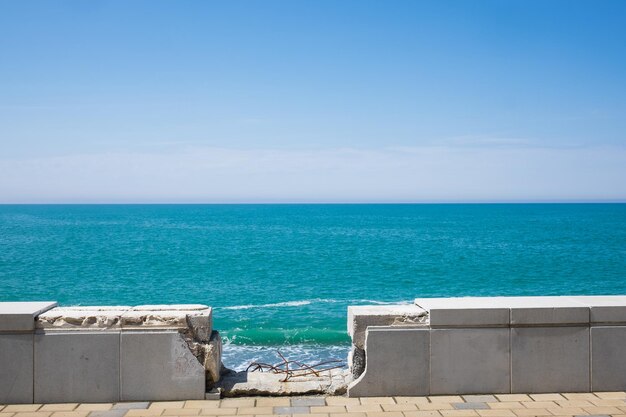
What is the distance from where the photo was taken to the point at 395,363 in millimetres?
5918

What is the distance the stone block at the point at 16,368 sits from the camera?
18.6 feet

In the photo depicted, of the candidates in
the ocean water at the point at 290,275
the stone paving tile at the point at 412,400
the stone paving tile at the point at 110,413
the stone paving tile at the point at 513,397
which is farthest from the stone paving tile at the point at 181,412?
the ocean water at the point at 290,275

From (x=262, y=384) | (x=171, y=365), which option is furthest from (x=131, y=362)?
(x=262, y=384)

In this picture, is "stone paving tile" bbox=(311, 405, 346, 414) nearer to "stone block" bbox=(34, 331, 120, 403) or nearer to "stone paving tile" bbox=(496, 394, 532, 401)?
"stone paving tile" bbox=(496, 394, 532, 401)

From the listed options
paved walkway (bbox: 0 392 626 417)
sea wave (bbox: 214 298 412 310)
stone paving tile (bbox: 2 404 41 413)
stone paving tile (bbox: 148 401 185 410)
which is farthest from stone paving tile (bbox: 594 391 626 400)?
sea wave (bbox: 214 298 412 310)

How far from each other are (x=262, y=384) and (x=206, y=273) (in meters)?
35.1

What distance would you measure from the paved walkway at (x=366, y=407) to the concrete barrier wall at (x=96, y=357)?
0.41 ft

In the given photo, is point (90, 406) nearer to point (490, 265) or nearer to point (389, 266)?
point (389, 266)

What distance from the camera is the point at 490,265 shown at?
45.7 meters

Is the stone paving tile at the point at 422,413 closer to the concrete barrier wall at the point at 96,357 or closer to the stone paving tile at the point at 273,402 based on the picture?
the stone paving tile at the point at 273,402

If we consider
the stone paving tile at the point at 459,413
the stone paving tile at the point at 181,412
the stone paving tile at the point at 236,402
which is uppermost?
the stone paving tile at the point at 459,413

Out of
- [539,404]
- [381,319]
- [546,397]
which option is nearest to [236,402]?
[381,319]

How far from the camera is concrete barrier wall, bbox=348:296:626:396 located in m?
5.91

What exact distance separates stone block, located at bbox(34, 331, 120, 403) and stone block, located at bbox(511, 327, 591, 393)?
13.1ft
